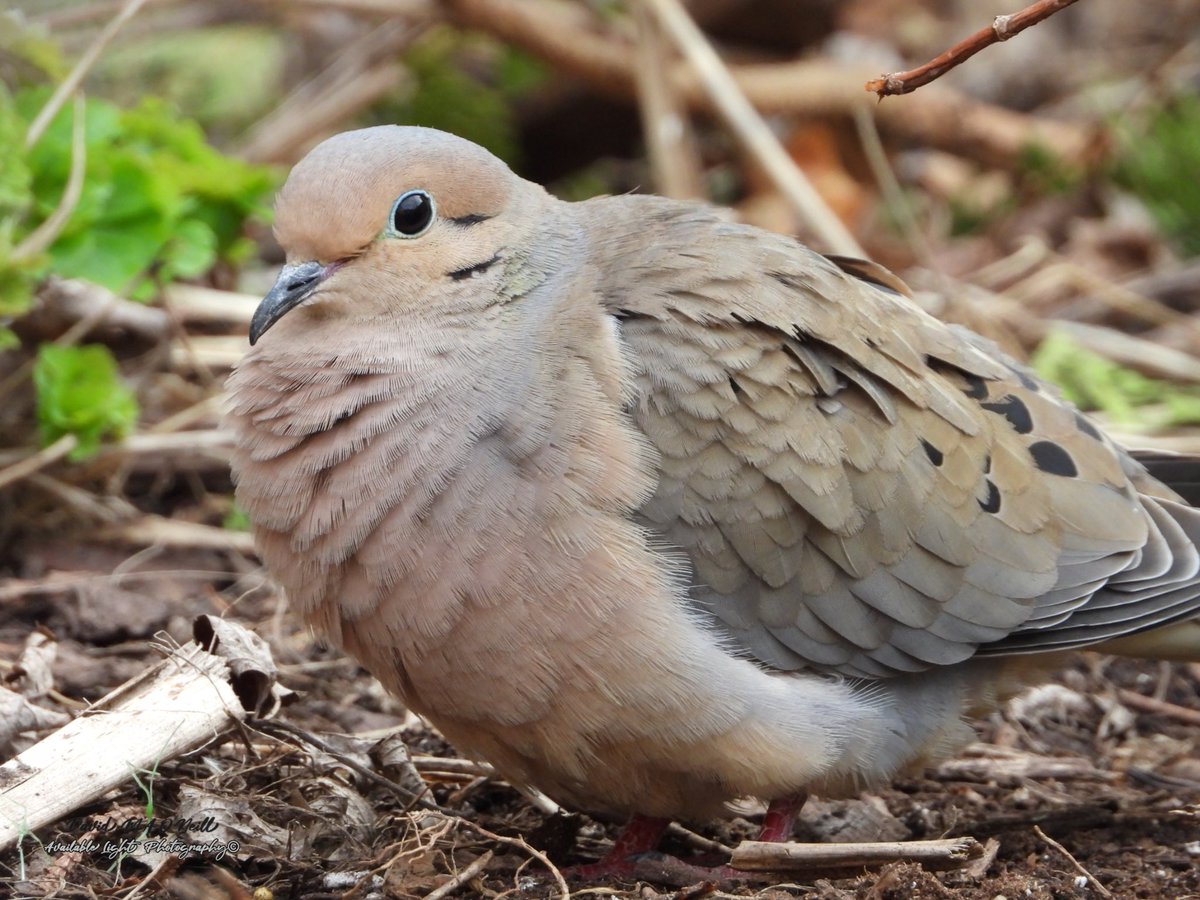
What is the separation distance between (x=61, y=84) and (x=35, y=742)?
2.42 meters

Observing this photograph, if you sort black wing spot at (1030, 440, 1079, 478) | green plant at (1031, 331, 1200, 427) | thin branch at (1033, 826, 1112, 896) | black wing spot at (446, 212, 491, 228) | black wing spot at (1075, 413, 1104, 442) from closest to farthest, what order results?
thin branch at (1033, 826, 1112, 896)
black wing spot at (446, 212, 491, 228)
black wing spot at (1030, 440, 1079, 478)
black wing spot at (1075, 413, 1104, 442)
green plant at (1031, 331, 1200, 427)

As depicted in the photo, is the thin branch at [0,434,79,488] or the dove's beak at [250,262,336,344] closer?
the dove's beak at [250,262,336,344]

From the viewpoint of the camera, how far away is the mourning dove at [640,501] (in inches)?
129

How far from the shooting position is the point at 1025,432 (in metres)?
4.05

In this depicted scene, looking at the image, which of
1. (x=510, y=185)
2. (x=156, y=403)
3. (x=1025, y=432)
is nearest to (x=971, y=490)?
(x=1025, y=432)

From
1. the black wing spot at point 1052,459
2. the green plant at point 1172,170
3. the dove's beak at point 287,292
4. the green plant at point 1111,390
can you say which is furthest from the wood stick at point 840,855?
A: the green plant at point 1172,170

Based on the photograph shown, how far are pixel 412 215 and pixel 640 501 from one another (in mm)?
936

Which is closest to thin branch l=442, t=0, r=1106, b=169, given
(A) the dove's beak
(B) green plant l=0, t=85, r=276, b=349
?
(B) green plant l=0, t=85, r=276, b=349

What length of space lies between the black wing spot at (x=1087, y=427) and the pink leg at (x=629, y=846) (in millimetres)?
1690

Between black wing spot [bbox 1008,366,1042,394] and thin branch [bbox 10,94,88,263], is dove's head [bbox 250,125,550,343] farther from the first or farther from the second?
black wing spot [bbox 1008,366,1042,394]

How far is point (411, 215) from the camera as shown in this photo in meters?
3.60

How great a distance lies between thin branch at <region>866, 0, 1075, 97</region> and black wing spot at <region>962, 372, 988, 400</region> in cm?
133

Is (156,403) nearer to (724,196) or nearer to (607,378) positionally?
(607,378)

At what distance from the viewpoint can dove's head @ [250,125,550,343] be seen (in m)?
3.49
